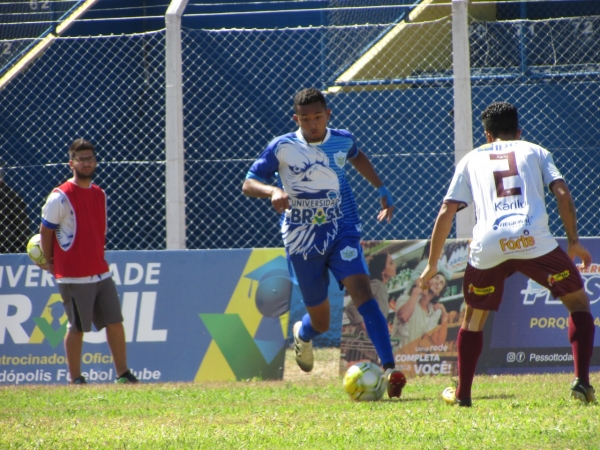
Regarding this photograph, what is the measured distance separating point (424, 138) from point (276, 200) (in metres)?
4.32

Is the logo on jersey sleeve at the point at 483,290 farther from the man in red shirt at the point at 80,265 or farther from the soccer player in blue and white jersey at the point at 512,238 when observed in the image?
the man in red shirt at the point at 80,265

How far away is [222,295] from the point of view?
8.24 m

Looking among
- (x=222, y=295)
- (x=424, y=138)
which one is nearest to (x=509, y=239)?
(x=222, y=295)

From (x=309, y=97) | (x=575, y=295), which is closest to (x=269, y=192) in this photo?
(x=309, y=97)

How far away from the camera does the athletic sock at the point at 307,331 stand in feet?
22.5

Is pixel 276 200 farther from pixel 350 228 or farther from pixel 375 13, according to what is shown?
pixel 375 13

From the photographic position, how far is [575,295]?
5.16 metres

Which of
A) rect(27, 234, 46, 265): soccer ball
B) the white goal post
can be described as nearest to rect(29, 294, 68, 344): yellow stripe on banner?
rect(27, 234, 46, 265): soccer ball

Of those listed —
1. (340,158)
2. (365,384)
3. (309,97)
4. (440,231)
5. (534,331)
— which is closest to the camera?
(440,231)

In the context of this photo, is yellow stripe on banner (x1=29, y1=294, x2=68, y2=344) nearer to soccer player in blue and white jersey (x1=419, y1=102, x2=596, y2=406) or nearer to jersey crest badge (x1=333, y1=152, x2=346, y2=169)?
jersey crest badge (x1=333, y1=152, x2=346, y2=169)

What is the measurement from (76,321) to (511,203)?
4259mm

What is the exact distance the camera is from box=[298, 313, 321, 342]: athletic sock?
270 inches

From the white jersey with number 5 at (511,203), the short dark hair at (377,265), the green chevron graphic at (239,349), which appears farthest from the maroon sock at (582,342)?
the green chevron graphic at (239,349)

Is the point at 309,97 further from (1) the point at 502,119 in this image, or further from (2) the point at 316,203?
(1) the point at 502,119
